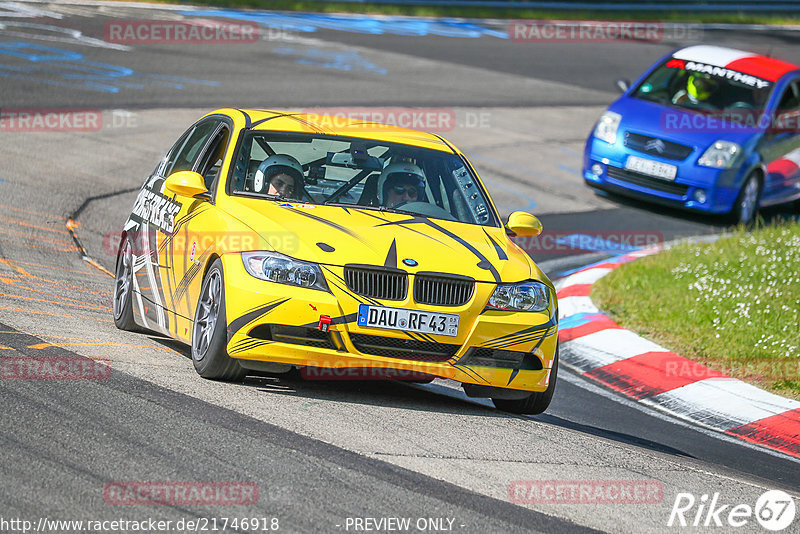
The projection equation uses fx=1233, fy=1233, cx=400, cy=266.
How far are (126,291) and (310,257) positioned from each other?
2135 millimetres

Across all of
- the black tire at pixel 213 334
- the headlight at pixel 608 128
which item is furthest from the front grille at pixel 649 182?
the black tire at pixel 213 334

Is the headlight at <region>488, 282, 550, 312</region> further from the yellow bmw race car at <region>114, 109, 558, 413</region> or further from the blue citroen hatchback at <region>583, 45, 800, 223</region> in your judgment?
the blue citroen hatchback at <region>583, 45, 800, 223</region>

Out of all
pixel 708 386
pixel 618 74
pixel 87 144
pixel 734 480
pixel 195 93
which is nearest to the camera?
pixel 734 480

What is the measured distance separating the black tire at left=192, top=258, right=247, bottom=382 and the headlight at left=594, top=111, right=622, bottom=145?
9.59 m

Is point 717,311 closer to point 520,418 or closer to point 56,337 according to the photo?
point 520,418

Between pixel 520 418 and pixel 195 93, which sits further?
pixel 195 93

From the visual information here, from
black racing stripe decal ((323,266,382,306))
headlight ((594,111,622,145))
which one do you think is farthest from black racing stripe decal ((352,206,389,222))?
headlight ((594,111,622,145))

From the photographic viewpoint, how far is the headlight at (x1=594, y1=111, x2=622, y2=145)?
15.4m

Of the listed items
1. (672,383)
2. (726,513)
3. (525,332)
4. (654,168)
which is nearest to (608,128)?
(654,168)

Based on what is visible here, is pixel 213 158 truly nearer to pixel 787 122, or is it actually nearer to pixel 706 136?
pixel 706 136

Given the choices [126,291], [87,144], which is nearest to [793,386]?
[126,291]

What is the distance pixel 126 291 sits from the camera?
8008mm

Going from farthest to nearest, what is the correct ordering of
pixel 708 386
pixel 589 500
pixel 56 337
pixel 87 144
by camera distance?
pixel 87 144 < pixel 708 386 < pixel 56 337 < pixel 589 500

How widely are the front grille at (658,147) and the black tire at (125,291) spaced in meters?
8.46
